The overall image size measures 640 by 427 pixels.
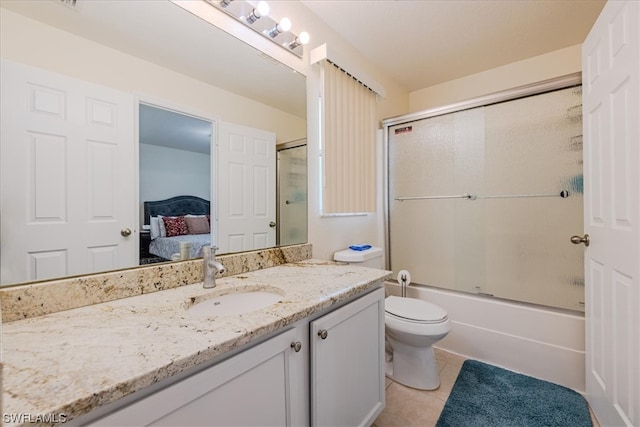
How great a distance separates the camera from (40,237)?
0.83 meters

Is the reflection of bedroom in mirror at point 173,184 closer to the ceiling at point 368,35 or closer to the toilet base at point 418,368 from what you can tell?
the ceiling at point 368,35

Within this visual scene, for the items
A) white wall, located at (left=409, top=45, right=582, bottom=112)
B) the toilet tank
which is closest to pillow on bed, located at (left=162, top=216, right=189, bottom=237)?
the toilet tank

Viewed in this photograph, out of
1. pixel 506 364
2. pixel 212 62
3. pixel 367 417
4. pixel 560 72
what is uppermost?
pixel 560 72

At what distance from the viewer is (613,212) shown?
3.78 feet

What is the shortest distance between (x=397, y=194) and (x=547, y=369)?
60.5 inches

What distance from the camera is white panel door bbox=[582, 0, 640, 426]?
3.30 ft

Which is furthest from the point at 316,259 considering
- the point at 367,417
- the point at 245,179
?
the point at 367,417

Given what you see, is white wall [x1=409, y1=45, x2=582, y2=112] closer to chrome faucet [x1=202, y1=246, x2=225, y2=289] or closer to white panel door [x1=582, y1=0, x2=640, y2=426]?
white panel door [x1=582, y1=0, x2=640, y2=426]

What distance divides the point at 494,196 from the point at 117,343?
89.0 inches

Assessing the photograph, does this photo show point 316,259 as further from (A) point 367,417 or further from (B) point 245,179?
(A) point 367,417

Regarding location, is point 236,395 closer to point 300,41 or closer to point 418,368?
point 418,368

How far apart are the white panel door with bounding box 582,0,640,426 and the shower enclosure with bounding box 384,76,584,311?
362mm

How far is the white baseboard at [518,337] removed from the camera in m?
1.66

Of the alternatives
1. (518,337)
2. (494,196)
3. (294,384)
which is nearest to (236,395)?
(294,384)
